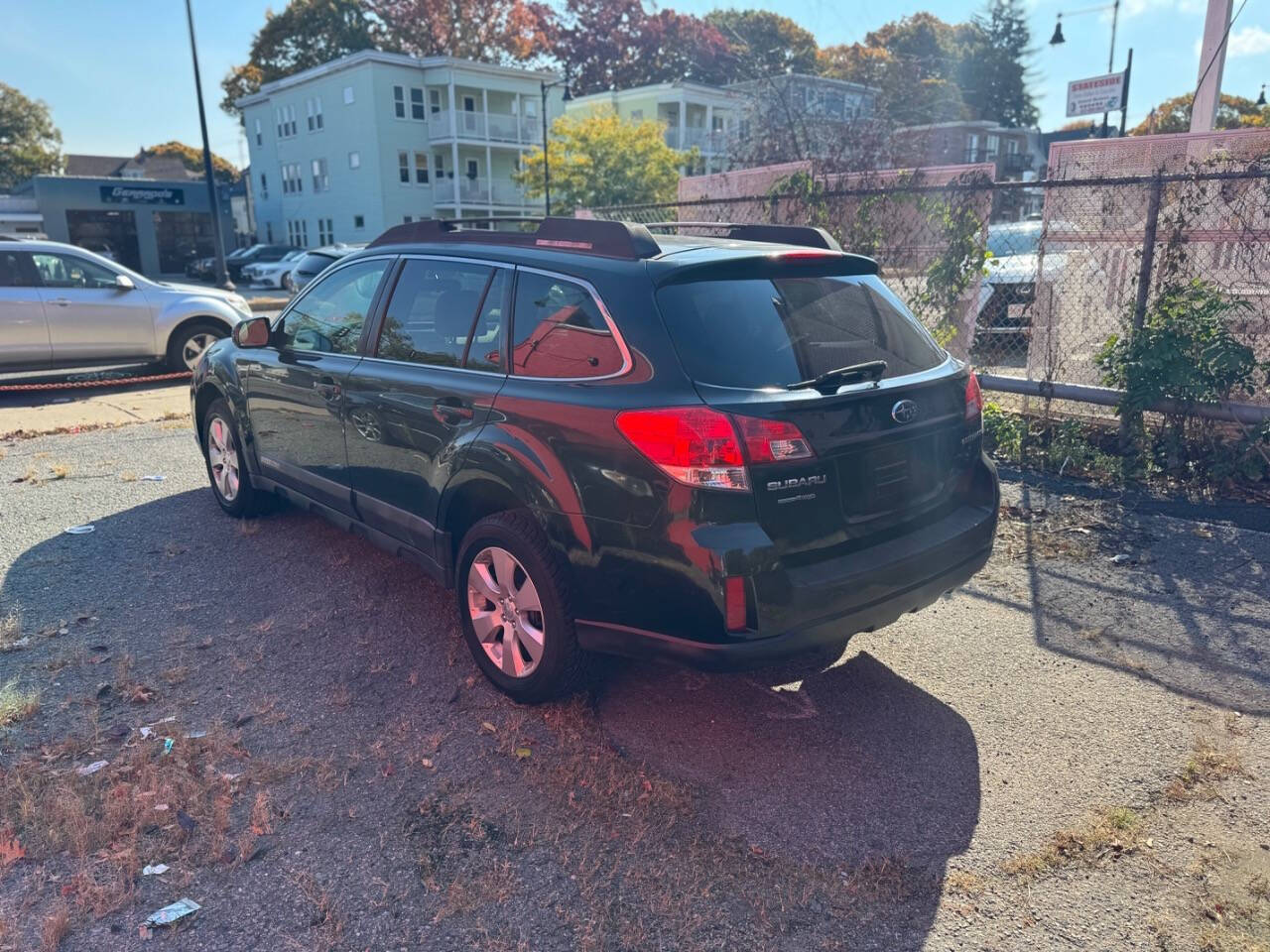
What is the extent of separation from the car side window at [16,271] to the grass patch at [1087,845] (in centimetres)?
1192

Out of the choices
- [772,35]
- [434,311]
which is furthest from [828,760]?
[772,35]

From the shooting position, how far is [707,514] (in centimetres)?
295

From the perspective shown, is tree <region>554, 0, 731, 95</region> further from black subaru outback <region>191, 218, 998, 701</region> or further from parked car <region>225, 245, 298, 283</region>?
black subaru outback <region>191, 218, 998, 701</region>

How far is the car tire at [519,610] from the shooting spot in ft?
11.1

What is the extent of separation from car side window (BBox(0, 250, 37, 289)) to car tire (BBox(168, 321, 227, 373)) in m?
1.61

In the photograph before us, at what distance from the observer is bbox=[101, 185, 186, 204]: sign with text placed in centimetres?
4122

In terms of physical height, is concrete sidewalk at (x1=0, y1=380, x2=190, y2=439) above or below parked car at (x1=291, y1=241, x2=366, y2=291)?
below

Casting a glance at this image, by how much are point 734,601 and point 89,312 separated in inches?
427

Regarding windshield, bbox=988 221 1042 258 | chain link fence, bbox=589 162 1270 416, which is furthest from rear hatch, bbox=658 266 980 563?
windshield, bbox=988 221 1042 258

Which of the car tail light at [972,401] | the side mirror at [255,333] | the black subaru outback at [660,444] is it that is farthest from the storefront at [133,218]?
the car tail light at [972,401]

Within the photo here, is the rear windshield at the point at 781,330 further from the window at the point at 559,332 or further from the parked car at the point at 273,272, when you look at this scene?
the parked car at the point at 273,272

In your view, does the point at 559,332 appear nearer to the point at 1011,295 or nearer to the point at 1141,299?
the point at 1141,299

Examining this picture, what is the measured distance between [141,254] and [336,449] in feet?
148

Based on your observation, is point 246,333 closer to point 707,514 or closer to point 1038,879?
point 707,514
